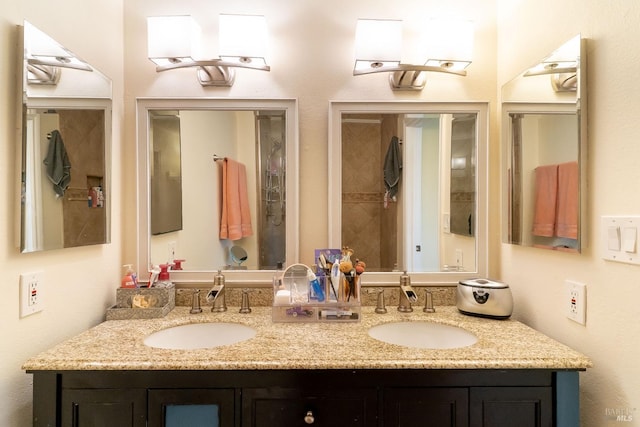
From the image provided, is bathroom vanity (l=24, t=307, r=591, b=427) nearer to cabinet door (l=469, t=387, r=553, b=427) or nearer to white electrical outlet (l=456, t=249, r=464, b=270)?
cabinet door (l=469, t=387, r=553, b=427)

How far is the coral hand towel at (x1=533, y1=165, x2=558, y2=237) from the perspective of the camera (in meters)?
1.14

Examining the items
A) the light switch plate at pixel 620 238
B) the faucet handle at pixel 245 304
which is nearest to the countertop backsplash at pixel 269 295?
the faucet handle at pixel 245 304

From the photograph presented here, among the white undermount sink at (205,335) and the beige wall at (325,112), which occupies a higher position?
the beige wall at (325,112)

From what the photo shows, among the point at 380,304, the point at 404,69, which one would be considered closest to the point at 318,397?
the point at 380,304

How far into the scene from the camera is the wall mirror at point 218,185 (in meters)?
1.47

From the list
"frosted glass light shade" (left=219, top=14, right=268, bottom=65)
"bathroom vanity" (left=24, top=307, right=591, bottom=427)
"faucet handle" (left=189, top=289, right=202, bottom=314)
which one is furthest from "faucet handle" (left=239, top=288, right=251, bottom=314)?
"frosted glass light shade" (left=219, top=14, right=268, bottom=65)

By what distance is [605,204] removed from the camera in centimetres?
97

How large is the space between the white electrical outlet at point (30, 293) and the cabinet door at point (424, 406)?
1047mm

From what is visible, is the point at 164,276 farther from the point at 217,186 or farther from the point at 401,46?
the point at 401,46

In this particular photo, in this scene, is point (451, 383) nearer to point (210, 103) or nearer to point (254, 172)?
point (254, 172)

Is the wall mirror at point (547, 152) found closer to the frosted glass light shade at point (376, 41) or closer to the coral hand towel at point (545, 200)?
the coral hand towel at point (545, 200)

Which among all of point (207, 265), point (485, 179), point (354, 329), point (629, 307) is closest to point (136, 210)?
point (207, 265)

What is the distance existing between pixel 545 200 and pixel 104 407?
58.4 inches

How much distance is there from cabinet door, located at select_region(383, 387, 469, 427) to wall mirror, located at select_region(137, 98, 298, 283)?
27.0 inches
